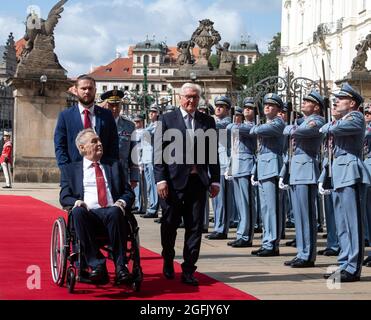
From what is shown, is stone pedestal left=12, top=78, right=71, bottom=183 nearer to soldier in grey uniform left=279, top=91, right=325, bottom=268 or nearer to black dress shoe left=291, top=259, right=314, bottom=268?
soldier in grey uniform left=279, top=91, right=325, bottom=268

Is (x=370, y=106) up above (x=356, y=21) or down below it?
below

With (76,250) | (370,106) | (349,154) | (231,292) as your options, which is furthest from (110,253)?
(370,106)

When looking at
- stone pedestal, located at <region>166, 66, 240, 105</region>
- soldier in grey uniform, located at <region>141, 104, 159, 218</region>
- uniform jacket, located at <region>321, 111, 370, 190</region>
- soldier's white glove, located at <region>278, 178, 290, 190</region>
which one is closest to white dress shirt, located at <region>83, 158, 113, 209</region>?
uniform jacket, located at <region>321, 111, 370, 190</region>

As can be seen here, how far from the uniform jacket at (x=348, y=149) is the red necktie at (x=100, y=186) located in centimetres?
234

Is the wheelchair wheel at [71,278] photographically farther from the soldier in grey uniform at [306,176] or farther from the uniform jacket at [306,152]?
the uniform jacket at [306,152]

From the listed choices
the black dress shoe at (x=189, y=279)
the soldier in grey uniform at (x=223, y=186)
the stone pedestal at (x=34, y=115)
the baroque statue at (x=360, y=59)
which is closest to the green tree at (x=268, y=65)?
the stone pedestal at (x=34, y=115)

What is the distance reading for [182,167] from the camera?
8703mm

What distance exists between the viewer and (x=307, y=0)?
72875 mm

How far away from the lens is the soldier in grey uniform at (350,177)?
29.2ft

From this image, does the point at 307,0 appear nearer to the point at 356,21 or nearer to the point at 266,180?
the point at 356,21

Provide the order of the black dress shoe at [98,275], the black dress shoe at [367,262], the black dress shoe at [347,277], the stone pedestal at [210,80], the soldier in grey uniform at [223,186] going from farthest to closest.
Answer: the stone pedestal at [210,80]
the soldier in grey uniform at [223,186]
the black dress shoe at [367,262]
the black dress shoe at [347,277]
the black dress shoe at [98,275]

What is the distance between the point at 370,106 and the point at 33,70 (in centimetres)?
1261

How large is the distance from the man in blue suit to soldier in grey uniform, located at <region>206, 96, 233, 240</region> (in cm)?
425

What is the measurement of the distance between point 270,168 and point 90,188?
11.1ft
